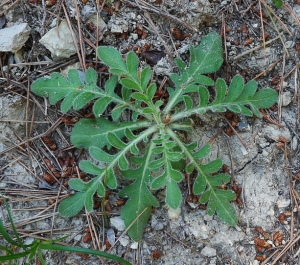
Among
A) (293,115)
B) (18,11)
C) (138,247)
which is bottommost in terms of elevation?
(138,247)

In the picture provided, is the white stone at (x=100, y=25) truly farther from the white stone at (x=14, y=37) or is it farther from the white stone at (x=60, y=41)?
the white stone at (x=14, y=37)

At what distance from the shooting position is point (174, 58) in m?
2.71

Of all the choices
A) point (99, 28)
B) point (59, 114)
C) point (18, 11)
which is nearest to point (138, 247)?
point (59, 114)

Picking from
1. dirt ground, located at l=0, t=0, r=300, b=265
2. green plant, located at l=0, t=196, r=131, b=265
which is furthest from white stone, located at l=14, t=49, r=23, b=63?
green plant, located at l=0, t=196, r=131, b=265

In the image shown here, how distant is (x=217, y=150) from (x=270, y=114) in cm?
42

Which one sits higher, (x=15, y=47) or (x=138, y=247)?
(x=15, y=47)

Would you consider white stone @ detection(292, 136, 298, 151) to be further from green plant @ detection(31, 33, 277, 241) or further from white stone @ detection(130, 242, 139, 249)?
white stone @ detection(130, 242, 139, 249)

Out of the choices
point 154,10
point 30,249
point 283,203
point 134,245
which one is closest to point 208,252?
point 134,245

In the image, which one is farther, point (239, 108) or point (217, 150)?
point (217, 150)

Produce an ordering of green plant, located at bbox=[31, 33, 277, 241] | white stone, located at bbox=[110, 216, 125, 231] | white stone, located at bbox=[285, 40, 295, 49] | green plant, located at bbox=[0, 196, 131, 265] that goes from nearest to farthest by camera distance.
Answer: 1. green plant, located at bbox=[0, 196, 131, 265]
2. green plant, located at bbox=[31, 33, 277, 241]
3. white stone, located at bbox=[110, 216, 125, 231]
4. white stone, located at bbox=[285, 40, 295, 49]

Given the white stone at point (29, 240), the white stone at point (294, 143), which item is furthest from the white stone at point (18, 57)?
the white stone at point (294, 143)

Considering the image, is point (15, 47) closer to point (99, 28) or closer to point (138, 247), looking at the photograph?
point (99, 28)

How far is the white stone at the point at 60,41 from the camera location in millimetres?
2660

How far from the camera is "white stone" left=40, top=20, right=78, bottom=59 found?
2660mm
